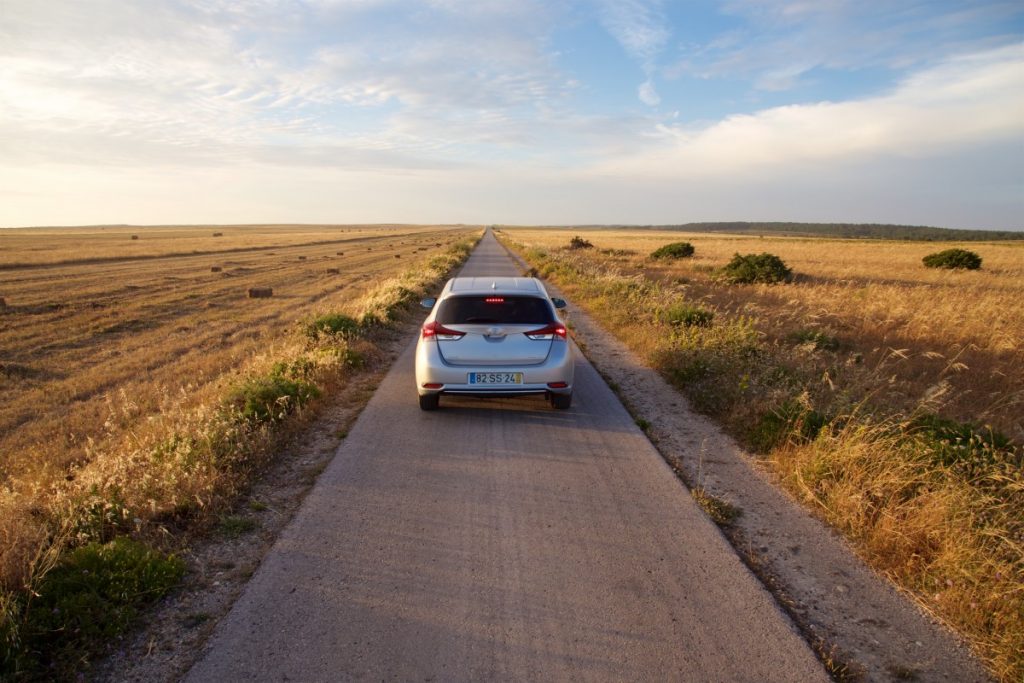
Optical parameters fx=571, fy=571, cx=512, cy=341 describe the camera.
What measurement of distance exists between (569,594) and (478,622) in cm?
59

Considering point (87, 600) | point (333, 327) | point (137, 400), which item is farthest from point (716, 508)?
point (137, 400)

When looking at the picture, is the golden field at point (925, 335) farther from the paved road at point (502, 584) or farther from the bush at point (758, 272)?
the paved road at point (502, 584)

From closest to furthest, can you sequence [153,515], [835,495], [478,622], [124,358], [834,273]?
[478,622]
[153,515]
[835,495]
[124,358]
[834,273]

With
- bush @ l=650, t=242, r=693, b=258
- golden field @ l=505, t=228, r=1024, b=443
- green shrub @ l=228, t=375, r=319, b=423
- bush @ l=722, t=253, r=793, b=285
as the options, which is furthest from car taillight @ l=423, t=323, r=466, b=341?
bush @ l=650, t=242, r=693, b=258

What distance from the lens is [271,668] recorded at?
9.12ft

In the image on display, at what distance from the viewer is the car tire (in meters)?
6.81

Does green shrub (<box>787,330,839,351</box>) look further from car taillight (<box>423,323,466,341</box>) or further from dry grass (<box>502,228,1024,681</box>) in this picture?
car taillight (<box>423,323,466,341</box>)

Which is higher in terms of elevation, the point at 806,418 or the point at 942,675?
the point at 806,418

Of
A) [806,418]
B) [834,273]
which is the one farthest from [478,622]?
[834,273]

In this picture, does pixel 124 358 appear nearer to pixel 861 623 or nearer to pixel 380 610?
pixel 380 610

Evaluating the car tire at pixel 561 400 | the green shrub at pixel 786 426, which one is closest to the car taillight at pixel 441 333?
the car tire at pixel 561 400

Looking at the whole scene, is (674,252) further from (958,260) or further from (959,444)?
(959,444)

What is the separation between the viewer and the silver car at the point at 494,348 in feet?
21.2

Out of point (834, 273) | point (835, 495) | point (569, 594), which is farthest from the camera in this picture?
point (834, 273)
